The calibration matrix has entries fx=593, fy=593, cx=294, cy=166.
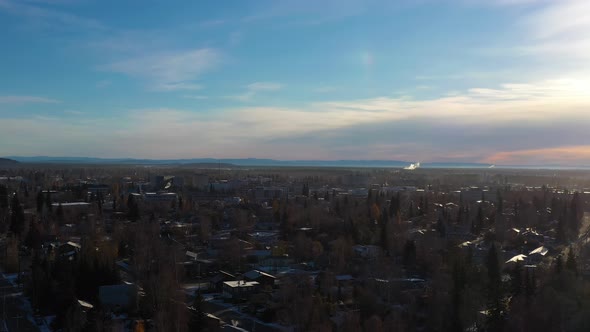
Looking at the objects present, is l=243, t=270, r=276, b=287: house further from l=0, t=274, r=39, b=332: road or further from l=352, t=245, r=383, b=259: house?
l=0, t=274, r=39, b=332: road

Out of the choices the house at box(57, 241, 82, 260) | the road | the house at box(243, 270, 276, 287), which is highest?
the house at box(57, 241, 82, 260)

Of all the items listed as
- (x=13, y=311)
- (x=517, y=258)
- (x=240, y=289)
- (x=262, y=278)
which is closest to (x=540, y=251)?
(x=517, y=258)

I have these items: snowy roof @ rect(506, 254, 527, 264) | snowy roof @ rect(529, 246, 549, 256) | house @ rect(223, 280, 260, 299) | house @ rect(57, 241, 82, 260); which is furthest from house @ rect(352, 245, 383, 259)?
house @ rect(57, 241, 82, 260)

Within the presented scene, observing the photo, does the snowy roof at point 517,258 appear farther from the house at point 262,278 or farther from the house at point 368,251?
the house at point 262,278

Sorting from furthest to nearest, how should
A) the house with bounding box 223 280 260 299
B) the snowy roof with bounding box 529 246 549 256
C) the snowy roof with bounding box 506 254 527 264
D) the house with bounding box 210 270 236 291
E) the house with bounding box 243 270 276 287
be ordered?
the snowy roof with bounding box 529 246 549 256
the snowy roof with bounding box 506 254 527 264
the house with bounding box 210 270 236 291
the house with bounding box 243 270 276 287
the house with bounding box 223 280 260 299

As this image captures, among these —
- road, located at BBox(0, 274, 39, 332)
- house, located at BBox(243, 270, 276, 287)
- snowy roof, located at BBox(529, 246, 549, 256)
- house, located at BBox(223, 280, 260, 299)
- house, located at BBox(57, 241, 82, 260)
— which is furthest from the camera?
snowy roof, located at BBox(529, 246, 549, 256)

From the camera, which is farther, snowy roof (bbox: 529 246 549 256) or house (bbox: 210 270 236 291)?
snowy roof (bbox: 529 246 549 256)
